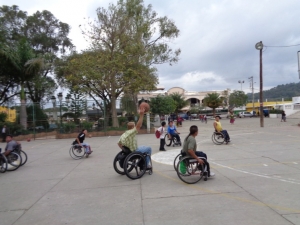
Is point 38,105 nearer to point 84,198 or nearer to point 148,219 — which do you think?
point 84,198

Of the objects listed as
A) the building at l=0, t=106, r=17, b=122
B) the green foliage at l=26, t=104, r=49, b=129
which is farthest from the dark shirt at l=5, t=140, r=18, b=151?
the building at l=0, t=106, r=17, b=122

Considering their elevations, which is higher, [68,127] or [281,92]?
[281,92]

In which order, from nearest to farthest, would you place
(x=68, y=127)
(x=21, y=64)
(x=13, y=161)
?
(x=13, y=161), (x=68, y=127), (x=21, y=64)

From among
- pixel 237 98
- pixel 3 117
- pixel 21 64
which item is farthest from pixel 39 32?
pixel 237 98

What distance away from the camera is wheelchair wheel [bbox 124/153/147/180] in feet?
24.5

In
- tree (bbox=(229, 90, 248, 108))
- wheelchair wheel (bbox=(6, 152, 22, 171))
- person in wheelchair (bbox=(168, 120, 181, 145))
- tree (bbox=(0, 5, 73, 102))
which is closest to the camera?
wheelchair wheel (bbox=(6, 152, 22, 171))

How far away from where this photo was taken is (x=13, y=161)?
1015 cm

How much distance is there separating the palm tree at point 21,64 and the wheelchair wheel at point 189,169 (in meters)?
20.5

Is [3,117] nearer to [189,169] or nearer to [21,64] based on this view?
[21,64]

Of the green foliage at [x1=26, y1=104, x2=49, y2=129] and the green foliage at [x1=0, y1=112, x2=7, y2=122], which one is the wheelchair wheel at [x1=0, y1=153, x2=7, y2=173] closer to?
the green foliage at [x1=26, y1=104, x2=49, y2=129]

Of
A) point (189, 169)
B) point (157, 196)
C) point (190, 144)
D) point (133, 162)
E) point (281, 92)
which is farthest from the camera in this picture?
point (281, 92)

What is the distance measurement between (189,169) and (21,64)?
22724 millimetres

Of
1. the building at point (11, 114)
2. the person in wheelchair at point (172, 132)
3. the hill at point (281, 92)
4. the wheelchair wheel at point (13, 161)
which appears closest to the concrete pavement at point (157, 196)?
the wheelchair wheel at point (13, 161)

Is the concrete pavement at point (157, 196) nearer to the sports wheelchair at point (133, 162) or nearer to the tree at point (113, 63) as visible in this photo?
the sports wheelchair at point (133, 162)
